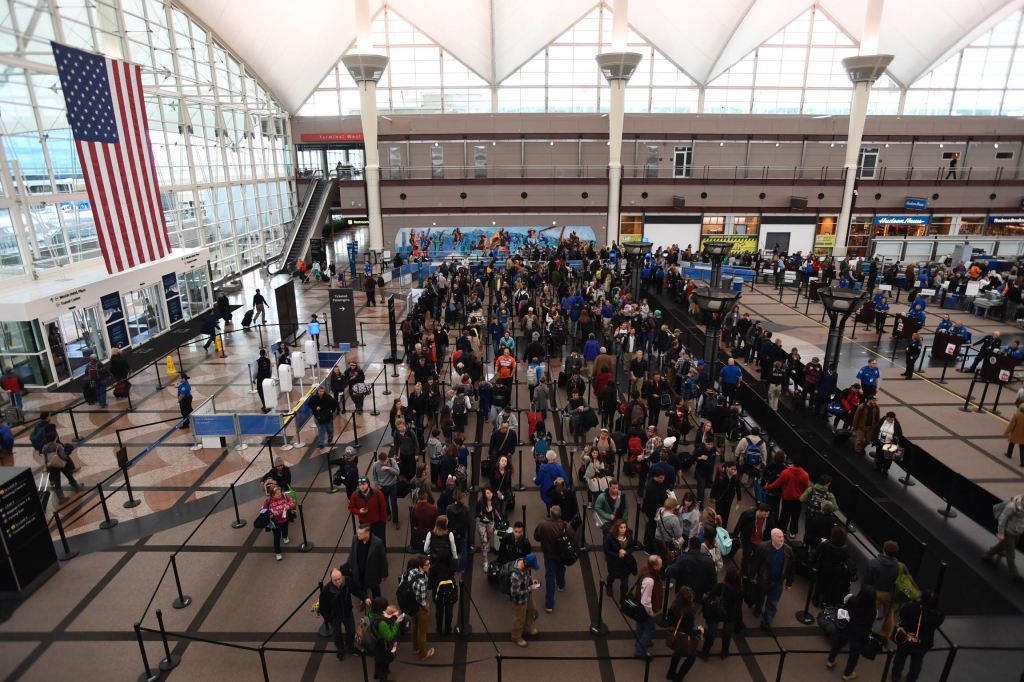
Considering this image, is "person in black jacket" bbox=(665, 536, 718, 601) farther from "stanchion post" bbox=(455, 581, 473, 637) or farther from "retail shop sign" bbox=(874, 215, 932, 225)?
"retail shop sign" bbox=(874, 215, 932, 225)

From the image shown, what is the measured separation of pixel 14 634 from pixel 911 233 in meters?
45.8

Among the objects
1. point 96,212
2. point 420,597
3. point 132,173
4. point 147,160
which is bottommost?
point 420,597

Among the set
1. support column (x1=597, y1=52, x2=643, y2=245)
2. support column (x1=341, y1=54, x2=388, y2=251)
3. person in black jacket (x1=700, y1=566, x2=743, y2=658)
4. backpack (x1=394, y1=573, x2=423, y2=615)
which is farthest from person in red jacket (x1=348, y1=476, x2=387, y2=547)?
support column (x1=597, y1=52, x2=643, y2=245)

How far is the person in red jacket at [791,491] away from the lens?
873 centimetres

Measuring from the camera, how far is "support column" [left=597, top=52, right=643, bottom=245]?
3158 centimetres

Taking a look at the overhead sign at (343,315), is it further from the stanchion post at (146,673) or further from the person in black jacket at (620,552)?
the person in black jacket at (620,552)

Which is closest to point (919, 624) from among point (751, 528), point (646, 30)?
point (751, 528)

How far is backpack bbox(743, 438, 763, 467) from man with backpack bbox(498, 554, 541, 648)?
4586mm

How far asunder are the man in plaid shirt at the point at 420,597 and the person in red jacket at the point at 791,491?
5489 millimetres

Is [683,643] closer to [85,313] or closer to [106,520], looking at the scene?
[106,520]

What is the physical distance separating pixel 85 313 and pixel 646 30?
3492 cm

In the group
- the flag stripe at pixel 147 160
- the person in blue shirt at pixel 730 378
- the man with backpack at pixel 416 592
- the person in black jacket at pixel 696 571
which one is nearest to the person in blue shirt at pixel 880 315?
the person in blue shirt at pixel 730 378

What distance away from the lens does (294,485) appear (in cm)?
1091

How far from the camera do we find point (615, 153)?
3488 cm
